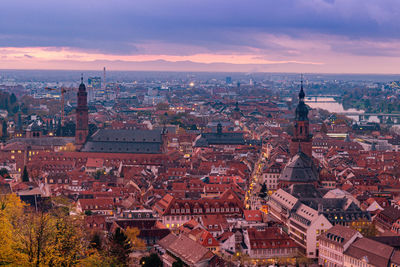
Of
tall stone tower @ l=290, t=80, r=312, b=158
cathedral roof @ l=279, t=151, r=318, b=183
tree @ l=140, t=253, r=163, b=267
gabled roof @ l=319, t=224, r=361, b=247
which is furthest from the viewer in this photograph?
tall stone tower @ l=290, t=80, r=312, b=158

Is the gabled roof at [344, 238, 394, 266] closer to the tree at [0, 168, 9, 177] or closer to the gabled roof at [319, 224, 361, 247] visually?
the gabled roof at [319, 224, 361, 247]

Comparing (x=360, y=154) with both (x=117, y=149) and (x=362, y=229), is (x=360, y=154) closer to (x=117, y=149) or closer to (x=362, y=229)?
(x=117, y=149)

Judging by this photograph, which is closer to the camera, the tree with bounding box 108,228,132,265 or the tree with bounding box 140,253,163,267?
the tree with bounding box 108,228,132,265

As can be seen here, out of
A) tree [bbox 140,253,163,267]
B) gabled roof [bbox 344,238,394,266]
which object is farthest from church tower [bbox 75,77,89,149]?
gabled roof [bbox 344,238,394,266]

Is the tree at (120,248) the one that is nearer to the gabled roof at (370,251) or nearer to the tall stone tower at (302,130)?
the gabled roof at (370,251)

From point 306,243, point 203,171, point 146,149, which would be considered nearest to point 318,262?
point 306,243

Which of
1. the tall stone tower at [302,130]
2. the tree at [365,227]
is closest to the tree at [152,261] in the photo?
the tree at [365,227]
